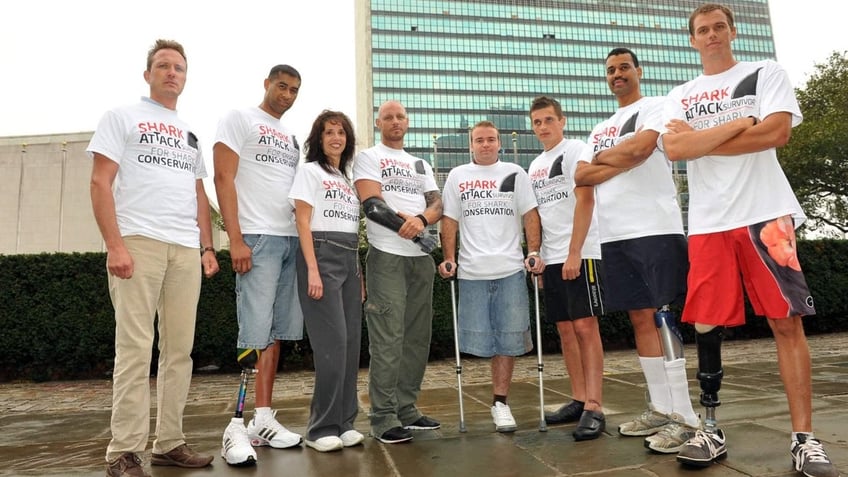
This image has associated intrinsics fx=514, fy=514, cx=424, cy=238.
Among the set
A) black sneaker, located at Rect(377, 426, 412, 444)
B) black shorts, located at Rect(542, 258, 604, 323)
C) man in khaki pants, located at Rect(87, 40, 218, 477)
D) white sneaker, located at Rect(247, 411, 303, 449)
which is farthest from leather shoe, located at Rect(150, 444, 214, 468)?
black shorts, located at Rect(542, 258, 604, 323)

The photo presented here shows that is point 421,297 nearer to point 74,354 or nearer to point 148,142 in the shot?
point 148,142

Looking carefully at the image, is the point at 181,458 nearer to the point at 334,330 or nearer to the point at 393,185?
the point at 334,330

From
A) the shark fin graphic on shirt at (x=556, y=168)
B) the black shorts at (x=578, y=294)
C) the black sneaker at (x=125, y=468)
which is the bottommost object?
the black sneaker at (x=125, y=468)

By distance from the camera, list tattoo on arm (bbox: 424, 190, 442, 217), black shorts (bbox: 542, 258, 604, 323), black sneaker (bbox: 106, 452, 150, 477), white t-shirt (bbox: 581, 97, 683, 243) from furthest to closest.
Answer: tattoo on arm (bbox: 424, 190, 442, 217), black shorts (bbox: 542, 258, 604, 323), white t-shirt (bbox: 581, 97, 683, 243), black sneaker (bbox: 106, 452, 150, 477)

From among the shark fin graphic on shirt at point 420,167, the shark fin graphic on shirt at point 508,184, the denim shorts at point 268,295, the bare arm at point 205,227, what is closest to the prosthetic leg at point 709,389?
the shark fin graphic on shirt at point 508,184

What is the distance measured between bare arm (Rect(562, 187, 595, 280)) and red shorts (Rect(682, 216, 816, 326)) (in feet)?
2.77

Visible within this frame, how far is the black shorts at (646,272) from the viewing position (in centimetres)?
306

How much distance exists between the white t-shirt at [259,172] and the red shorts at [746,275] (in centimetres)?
247

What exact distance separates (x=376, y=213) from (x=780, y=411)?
124 inches

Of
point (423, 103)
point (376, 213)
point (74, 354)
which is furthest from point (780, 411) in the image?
point (423, 103)

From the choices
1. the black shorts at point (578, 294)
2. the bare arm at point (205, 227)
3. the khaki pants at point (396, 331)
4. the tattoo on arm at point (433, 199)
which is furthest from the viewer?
the tattoo on arm at point (433, 199)

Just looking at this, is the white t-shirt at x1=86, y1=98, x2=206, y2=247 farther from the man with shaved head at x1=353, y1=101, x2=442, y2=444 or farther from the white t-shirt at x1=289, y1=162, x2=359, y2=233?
the man with shaved head at x1=353, y1=101, x2=442, y2=444

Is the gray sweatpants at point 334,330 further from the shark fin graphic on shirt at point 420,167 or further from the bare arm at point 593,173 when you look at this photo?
the bare arm at point 593,173

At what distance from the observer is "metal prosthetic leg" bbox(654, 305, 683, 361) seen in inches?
122
